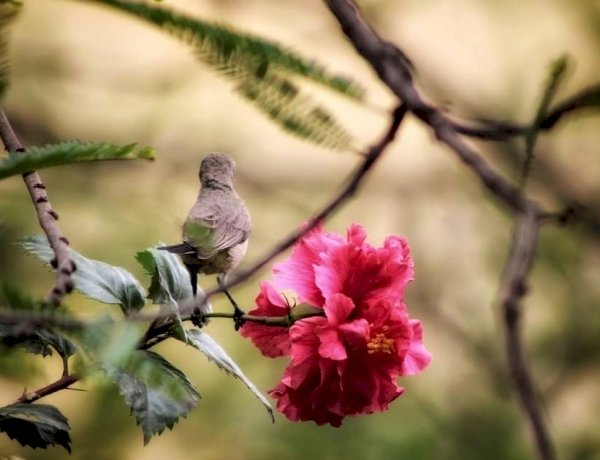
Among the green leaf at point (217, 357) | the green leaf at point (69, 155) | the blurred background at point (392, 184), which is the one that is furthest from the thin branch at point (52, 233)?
the blurred background at point (392, 184)

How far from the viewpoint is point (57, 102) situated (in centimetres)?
129

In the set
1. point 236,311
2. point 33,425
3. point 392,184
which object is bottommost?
point 392,184

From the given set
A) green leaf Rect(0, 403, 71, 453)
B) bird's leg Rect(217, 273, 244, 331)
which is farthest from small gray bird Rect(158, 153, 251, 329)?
green leaf Rect(0, 403, 71, 453)

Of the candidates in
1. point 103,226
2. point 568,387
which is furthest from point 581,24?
point 103,226

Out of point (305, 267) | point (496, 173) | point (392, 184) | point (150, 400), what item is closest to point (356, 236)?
point (305, 267)

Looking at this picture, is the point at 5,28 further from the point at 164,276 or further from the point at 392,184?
the point at 392,184

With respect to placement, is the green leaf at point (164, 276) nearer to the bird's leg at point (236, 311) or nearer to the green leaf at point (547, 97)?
the bird's leg at point (236, 311)

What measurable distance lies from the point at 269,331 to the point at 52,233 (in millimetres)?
183

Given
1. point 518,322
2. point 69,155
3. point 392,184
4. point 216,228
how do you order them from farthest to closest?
point 392,184 → point 216,228 → point 69,155 → point 518,322

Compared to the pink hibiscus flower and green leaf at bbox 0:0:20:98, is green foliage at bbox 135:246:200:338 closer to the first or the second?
the pink hibiscus flower

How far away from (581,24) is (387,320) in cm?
112

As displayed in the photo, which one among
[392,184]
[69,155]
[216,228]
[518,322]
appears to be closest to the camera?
[518,322]

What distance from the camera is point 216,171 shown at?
0.44m

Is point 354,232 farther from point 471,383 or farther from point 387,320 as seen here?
point 471,383
